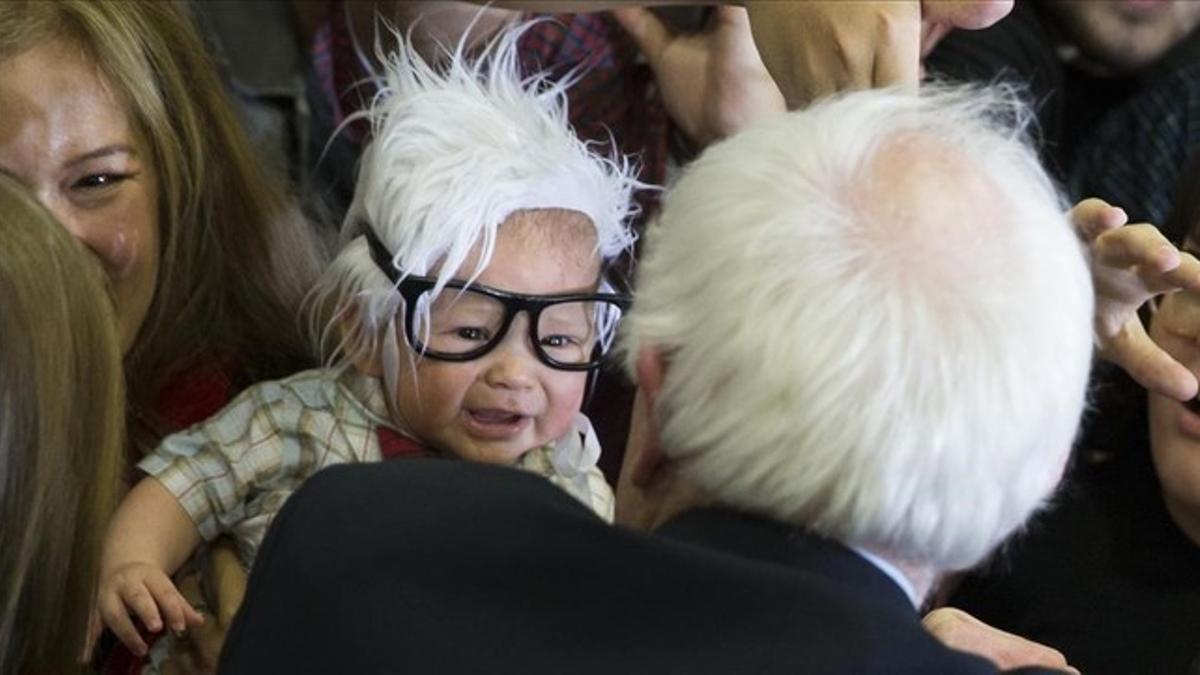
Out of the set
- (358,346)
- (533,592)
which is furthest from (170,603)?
(533,592)

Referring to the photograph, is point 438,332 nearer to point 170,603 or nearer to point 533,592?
point 170,603

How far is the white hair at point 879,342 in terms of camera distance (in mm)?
945

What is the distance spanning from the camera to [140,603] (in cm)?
142

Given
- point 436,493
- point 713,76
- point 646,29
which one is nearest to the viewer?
point 436,493

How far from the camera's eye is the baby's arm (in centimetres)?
142

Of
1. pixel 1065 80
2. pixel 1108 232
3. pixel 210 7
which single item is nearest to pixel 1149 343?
pixel 1108 232

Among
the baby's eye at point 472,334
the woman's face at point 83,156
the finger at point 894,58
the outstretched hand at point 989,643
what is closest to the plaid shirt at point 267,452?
the baby's eye at point 472,334

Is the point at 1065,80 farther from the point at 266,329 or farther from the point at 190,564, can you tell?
the point at 190,564

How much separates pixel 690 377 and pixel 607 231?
1.86ft

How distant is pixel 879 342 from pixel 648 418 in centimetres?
17

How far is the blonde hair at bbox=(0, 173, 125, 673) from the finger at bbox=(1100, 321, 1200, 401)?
2.43ft

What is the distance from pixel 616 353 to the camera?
3.92 feet

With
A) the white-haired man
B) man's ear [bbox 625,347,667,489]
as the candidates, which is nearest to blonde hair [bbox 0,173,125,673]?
the white-haired man

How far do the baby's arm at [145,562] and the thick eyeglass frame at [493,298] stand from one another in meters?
0.25
